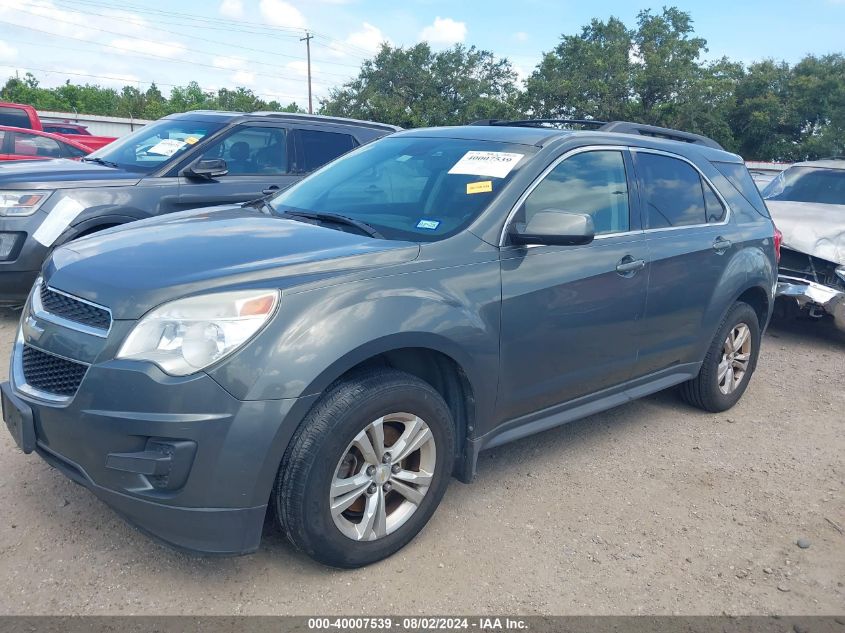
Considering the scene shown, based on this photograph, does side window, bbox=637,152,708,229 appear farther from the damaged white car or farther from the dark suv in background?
the damaged white car

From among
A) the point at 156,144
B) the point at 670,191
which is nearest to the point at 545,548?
the point at 670,191

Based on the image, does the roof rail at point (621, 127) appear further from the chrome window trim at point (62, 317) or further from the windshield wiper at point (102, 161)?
the windshield wiper at point (102, 161)

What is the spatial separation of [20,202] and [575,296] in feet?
14.6

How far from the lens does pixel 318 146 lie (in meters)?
7.28

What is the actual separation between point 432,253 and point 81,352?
1.39m

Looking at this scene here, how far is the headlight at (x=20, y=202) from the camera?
5676 millimetres

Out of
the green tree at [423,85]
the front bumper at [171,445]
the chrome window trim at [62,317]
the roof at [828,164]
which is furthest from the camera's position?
the green tree at [423,85]

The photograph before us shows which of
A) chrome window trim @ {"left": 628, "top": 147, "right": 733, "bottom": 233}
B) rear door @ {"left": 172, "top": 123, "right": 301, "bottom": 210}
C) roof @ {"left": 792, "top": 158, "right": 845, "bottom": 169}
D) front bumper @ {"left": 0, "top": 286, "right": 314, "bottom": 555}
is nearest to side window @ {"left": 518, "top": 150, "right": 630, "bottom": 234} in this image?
chrome window trim @ {"left": 628, "top": 147, "right": 733, "bottom": 233}

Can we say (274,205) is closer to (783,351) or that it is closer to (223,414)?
(223,414)

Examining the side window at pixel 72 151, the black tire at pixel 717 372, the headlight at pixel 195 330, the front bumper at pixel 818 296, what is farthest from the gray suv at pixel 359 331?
the side window at pixel 72 151

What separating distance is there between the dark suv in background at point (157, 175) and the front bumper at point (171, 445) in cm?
310

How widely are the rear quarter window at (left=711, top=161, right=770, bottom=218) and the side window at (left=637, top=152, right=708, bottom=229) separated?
1.26 ft

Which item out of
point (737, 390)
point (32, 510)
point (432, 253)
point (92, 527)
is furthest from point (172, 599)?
point (737, 390)

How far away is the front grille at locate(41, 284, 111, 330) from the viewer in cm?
262
